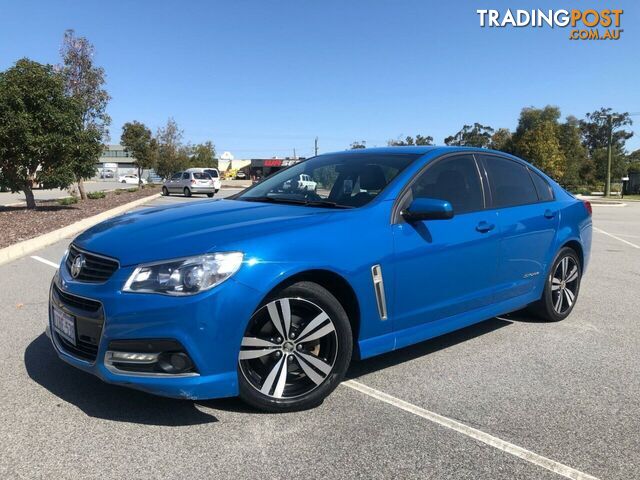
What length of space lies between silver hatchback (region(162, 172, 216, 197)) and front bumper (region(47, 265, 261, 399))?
2930cm

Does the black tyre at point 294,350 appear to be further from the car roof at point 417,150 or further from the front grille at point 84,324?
the car roof at point 417,150

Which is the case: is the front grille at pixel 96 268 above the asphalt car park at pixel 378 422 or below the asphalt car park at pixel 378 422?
above

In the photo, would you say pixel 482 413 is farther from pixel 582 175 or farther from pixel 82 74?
pixel 582 175

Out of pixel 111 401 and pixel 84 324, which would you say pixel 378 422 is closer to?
pixel 111 401

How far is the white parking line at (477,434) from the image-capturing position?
2674mm

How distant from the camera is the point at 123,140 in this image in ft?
144

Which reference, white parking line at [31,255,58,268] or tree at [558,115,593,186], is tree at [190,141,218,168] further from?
white parking line at [31,255,58,268]

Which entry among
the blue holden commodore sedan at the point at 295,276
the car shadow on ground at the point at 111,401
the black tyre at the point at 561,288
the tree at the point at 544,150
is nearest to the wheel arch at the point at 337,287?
the blue holden commodore sedan at the point at 295,276

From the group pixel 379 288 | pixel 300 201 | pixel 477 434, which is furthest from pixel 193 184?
pixel 477 434

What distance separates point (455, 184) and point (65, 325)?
2965 millimetres

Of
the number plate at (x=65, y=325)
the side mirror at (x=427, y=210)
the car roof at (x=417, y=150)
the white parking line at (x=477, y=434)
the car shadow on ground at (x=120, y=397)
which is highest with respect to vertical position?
the car roof at (x=417, y=150)

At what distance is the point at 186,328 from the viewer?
9.26 feet

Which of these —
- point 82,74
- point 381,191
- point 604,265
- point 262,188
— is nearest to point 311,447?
point 381,191

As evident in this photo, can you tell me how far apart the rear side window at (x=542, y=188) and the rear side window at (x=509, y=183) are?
0.08 metres
